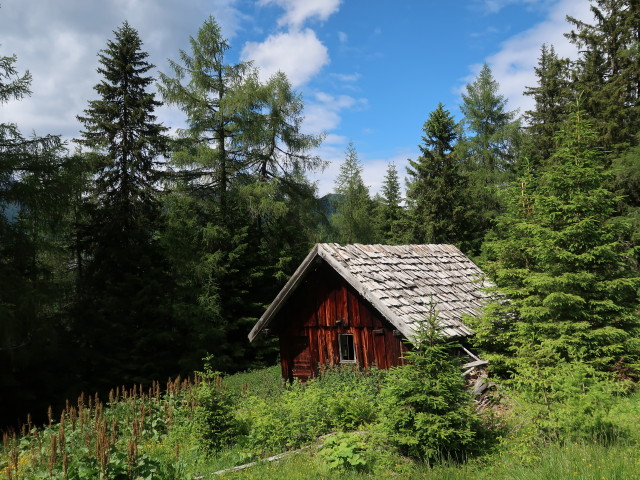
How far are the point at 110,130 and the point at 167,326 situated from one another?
395 inches

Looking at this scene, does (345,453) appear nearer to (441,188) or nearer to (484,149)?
(441,188)

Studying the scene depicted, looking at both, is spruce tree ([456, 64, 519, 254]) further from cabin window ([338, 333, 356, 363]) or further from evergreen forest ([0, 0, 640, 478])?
cabin window ([338, 333, 356, 363])

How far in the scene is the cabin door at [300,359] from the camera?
14.2m

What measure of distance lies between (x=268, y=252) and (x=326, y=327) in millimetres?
13456

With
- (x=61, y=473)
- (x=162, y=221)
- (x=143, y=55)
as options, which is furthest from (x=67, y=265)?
(x=61, y=473)

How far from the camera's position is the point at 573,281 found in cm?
1030

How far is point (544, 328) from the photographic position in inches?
419

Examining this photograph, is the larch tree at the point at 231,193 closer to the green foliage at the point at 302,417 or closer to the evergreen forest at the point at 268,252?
the evergreen forest at the point at 268,252

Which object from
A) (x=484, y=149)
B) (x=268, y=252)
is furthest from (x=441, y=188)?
(x=268, y=252)

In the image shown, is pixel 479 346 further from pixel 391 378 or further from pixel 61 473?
pixel 61 473

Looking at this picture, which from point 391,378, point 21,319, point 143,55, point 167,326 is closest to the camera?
point 391,378

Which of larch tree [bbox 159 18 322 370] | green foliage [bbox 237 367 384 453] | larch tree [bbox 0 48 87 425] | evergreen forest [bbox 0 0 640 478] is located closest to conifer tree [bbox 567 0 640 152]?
evergreen forest [bbox 0 0 640 478]

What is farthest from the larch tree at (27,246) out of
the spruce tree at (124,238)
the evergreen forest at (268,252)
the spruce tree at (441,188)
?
the spruce tree at (441,188)

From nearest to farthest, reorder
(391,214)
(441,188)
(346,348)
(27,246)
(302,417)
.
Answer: (302,417) < (346,348) < (27,246) < (441,188) < (391,214)
